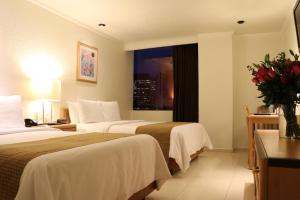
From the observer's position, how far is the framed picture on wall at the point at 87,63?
16.5ft

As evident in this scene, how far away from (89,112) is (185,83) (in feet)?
8.50

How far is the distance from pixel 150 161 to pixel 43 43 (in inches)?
115

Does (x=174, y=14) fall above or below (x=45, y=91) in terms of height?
above

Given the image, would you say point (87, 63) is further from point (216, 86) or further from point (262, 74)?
point (262, 74)

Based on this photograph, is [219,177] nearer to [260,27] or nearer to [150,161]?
[150,161]

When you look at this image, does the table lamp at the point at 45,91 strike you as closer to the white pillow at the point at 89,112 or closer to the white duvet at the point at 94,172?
the white pillow at the point at 89,112

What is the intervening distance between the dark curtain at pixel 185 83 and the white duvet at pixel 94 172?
3.81m

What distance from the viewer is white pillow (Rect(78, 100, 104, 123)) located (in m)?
4.51

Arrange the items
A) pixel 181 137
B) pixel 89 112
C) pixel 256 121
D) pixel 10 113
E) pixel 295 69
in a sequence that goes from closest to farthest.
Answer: pixel 295 69
pixel 10 113
pixel 181 137
pixel 256 121
pixel 89 112

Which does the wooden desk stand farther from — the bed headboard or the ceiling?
the bed headboard

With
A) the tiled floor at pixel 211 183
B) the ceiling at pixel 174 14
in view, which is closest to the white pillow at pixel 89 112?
the ceiling at pixel 174 14

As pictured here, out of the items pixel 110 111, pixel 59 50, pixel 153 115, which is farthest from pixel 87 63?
pixel 153 115

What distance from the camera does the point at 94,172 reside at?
166 cm

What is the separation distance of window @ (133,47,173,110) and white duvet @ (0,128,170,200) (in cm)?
430
